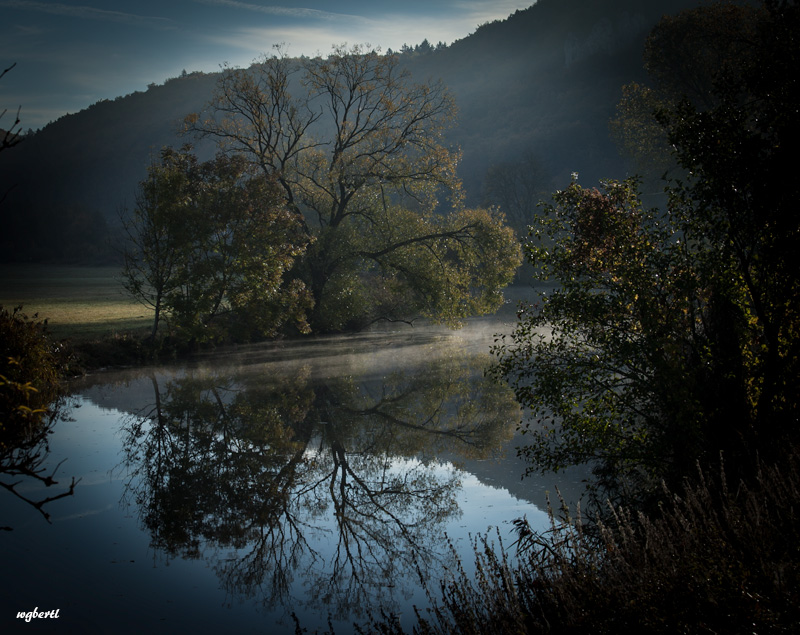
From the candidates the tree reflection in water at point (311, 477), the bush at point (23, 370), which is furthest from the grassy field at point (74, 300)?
the tree reflection in water at point (311, 477)

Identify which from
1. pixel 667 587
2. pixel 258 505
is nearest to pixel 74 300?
pixel 258 505

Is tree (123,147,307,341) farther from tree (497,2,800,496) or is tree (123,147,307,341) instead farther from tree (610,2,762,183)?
tree (610,2,762,183)

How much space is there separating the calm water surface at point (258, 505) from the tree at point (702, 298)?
1828 millimetres

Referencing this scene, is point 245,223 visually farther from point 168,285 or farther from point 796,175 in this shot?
point 796,175

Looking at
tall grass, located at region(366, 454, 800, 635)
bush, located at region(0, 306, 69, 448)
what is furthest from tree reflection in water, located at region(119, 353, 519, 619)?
tall grass, located at region(366, 454, 800, 635)

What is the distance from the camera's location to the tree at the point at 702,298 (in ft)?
24.9

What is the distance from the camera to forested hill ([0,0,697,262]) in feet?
189

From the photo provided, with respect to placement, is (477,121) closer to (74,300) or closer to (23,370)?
(74,300)

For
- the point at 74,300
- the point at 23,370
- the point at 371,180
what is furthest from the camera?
the point at 74,300

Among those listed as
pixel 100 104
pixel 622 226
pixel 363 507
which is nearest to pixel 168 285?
pixel 363 507

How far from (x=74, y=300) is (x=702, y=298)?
36051mm

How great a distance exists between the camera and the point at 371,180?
1162 inches

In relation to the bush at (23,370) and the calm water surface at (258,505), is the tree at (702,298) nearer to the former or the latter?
the calm water surface at (258,505)

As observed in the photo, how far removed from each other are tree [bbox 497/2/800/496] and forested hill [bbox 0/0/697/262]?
160 ft
